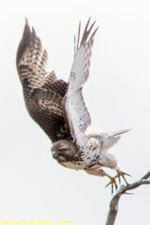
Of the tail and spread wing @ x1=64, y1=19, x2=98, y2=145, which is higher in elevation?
spread wing @ x1=64, y1=19, x2=98, y2=145

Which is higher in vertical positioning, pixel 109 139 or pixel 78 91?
pixel 78 91

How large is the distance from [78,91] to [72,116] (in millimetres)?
320

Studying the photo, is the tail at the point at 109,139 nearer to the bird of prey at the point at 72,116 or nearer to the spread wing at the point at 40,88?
the bird of prey at the point at 72,116

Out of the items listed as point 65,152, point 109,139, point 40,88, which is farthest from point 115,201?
point 40,88

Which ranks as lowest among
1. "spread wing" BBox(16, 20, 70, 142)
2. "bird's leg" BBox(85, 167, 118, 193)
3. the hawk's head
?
"bird's leg" BBox(85, 167, 118, 193)

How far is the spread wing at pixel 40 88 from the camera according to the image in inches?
398

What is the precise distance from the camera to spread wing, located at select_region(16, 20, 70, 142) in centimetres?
1011

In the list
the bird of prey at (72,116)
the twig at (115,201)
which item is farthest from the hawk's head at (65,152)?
the twig at (115,201)

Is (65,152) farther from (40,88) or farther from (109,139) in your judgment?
(40,88)

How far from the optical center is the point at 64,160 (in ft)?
31.1

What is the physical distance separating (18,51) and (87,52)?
8.02ft

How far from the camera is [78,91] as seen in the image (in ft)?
30.4

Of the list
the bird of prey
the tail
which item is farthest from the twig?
the tail

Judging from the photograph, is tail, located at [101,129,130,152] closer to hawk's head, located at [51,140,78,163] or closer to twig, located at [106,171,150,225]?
hawk's head, located at [51,140,78,163]
